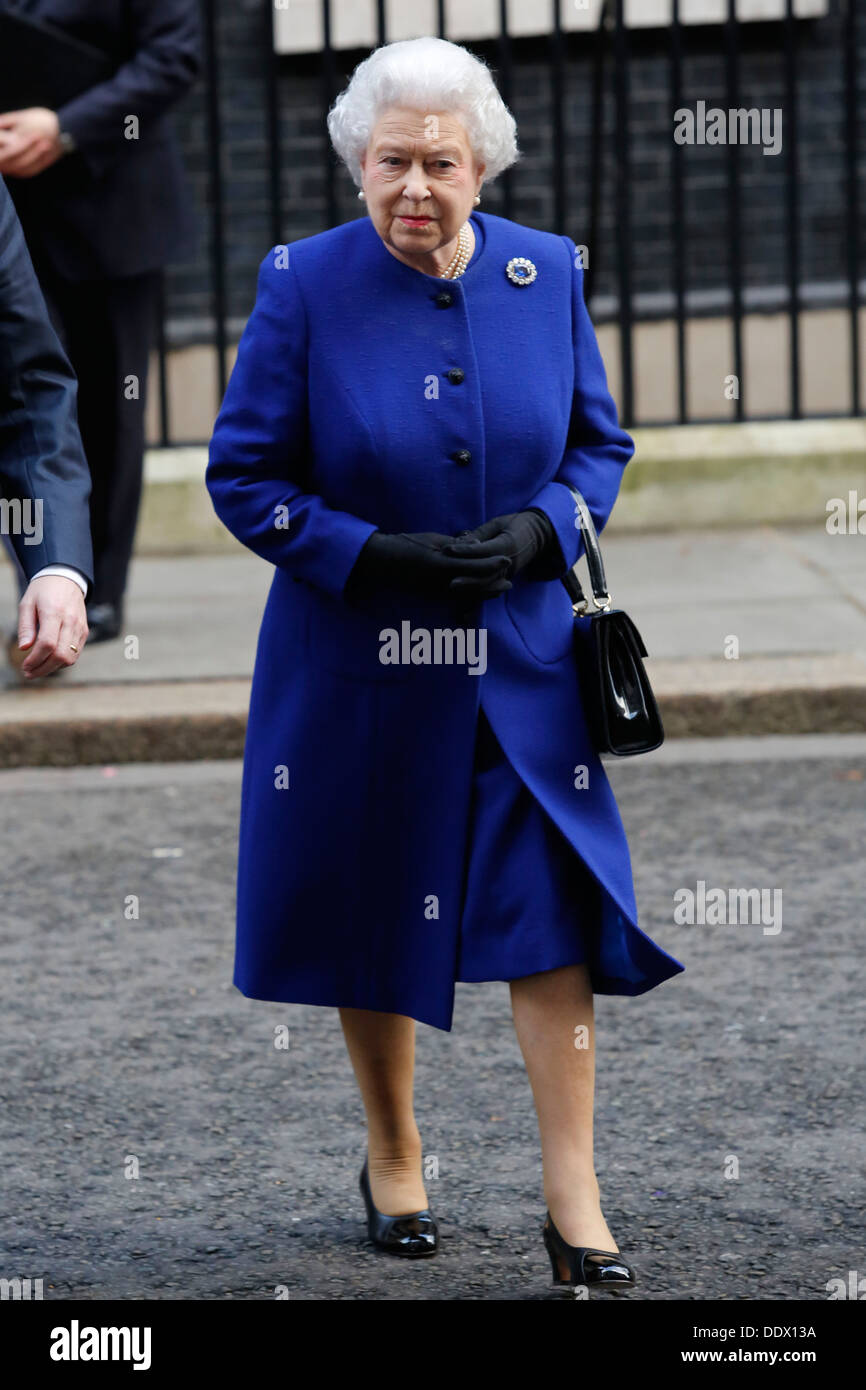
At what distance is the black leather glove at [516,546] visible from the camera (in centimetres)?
292

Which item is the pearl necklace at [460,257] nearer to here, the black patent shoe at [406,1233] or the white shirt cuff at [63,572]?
the white shirt cuff at [63,572]

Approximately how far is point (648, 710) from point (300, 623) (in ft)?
1.58

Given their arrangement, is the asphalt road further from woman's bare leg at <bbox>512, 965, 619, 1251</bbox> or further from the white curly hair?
the white curly hair

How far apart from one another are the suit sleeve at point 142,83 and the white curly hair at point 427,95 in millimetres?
3414

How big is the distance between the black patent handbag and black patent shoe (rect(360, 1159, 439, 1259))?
0.72m

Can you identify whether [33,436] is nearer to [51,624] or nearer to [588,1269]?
[51,624]

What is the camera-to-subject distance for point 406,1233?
3.19 metres

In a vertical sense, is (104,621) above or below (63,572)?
above

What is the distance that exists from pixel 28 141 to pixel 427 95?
11.5 feet

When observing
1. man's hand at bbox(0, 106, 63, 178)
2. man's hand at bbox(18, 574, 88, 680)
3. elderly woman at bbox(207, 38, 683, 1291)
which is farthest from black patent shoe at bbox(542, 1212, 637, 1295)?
man's hand at bbox(0, 106, 63, 178)

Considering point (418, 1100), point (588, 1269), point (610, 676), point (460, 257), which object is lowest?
point (588, 1269)

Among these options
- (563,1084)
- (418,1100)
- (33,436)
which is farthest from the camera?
(418,1100)

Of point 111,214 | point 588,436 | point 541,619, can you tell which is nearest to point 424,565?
point 541,619

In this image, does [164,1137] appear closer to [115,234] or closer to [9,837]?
[9,837]
